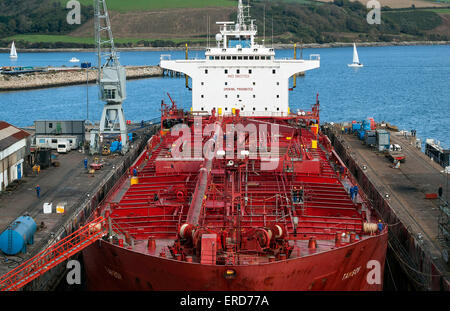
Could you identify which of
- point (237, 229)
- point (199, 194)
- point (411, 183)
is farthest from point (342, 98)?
point (237, 229)

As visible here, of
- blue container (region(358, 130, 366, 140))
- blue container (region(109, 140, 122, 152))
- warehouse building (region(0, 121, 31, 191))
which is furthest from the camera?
blue container (region(358, 130, 366, 140))

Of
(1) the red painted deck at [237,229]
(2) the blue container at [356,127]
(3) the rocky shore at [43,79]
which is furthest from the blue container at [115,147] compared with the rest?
(3) the rocky shore at [43,79]

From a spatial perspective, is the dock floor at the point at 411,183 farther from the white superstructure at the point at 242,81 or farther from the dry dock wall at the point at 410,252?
the white superstructure at the point at 242,81

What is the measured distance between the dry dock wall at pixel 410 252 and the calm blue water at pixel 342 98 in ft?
105

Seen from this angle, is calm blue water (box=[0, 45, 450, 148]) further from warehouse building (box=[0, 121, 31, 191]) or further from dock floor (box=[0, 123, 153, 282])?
warehouse building (box=[0, 121, 31, 191])

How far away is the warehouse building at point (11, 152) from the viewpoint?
33.5 metres

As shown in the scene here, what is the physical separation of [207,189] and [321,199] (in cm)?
472

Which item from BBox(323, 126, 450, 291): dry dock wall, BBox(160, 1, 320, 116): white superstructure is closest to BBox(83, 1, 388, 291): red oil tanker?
BBox(323, 126, 450, 291): dry dock wall

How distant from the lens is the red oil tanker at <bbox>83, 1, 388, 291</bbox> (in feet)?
66.2

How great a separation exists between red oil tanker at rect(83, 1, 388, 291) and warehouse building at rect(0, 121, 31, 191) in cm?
631

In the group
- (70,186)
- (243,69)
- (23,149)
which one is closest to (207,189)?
(70,186)

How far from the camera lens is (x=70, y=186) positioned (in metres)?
34.8
